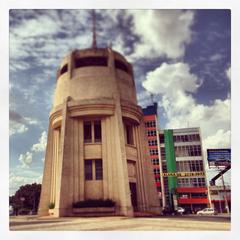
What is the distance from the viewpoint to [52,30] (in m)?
12.1

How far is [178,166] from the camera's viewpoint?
14.3 metres

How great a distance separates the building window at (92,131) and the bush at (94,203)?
2.86 m

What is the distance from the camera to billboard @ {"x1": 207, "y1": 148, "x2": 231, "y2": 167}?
11359 mm

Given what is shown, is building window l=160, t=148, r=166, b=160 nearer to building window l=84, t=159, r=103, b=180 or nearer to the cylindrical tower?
the cylindrical tower

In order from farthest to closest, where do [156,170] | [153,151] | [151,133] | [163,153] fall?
[153,151] → [156,170] → [151,133] → [163,153]

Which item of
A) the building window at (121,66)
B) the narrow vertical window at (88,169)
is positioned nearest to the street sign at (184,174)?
the narrow vertical window at (88,169)

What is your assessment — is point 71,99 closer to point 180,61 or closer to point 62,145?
point 62,145

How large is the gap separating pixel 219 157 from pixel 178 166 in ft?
8.94

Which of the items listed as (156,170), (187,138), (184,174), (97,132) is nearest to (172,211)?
(156,170)

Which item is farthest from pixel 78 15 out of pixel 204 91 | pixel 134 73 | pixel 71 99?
pixel 71 99

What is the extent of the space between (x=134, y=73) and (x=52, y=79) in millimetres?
3096

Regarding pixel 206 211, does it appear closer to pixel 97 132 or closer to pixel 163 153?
pixel 163 153

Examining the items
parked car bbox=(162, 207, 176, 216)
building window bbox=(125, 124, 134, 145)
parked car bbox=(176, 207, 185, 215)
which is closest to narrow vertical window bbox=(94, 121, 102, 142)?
building window bbox=(125, 124, 134, 145)

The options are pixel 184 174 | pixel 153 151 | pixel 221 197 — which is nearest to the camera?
pixel 221 197
